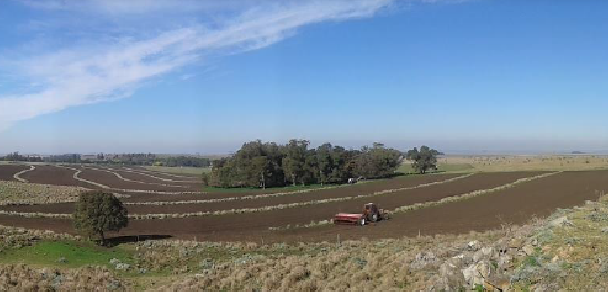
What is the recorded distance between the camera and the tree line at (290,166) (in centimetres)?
10669

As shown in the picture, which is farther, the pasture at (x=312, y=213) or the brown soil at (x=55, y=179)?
the brown soil at (x=55, y=179)

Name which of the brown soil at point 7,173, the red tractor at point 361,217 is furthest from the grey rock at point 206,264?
the brown soil at point 7,173

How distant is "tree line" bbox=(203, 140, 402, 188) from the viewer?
10669 cm

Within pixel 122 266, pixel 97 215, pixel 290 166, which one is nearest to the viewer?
pixel 122 266

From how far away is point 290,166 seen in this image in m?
109

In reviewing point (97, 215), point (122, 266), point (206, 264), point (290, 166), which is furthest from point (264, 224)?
point (290, 166)

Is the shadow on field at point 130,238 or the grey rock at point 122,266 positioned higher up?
the grey rock at point 122,266

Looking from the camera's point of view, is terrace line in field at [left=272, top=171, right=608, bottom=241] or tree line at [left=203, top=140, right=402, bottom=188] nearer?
terrace line in field at [left=272, top=171, right=608, bottom=241]

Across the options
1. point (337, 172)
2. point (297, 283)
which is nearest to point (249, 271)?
point (297, 283)

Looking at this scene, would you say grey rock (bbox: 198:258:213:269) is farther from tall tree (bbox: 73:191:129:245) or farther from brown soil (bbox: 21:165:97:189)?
brown soil (bbox: 21:165:97:189)

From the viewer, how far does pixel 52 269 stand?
2525 cm

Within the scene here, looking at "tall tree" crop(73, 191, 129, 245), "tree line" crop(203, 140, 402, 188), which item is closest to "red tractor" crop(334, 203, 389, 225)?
"tall tree" crop(73, 191, 129, 245)

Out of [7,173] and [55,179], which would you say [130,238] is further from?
[7,173]

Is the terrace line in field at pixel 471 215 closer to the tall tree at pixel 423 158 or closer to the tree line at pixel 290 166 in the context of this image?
the tree line at pixel 290 166
